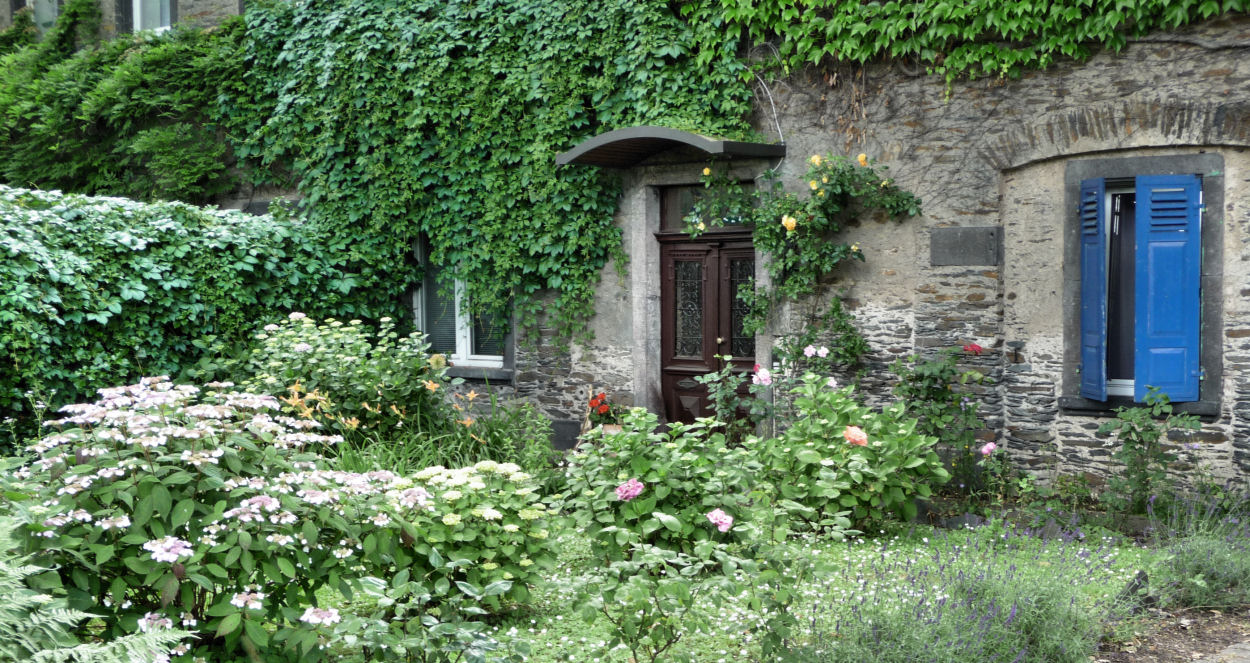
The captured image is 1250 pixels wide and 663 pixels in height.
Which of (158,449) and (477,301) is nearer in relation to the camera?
(158,449)

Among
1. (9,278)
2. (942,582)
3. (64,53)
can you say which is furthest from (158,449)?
(64,53)

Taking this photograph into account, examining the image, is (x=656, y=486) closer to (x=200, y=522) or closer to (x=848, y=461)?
(x=848, y=461)

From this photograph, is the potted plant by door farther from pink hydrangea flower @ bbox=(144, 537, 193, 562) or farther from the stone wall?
pink hydrangea flower @ bbox=(144, 537, 193, 562)

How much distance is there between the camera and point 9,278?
745cm

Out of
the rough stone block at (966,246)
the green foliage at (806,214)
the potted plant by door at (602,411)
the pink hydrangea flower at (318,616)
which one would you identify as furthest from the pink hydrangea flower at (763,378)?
the pink hydrangea flower at (318,616)

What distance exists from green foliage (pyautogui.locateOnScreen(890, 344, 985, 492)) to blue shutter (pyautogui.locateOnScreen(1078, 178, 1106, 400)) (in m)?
0.75

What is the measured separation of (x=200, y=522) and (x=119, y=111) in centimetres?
965

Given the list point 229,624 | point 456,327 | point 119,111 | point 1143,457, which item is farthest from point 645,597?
point 119,111

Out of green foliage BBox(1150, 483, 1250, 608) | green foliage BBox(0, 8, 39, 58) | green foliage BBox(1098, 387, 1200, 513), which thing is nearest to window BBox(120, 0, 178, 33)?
green foliage BBox(0, 8, 39, 58)

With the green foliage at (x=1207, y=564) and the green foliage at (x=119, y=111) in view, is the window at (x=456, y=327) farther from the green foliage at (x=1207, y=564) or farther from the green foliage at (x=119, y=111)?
the green foliage at (x=1207, y=564)

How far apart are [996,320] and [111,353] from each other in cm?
691

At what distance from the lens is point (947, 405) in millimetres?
7688

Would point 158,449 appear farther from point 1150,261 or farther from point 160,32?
point 160,32

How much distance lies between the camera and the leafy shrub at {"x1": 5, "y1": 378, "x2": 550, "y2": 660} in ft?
11.0
